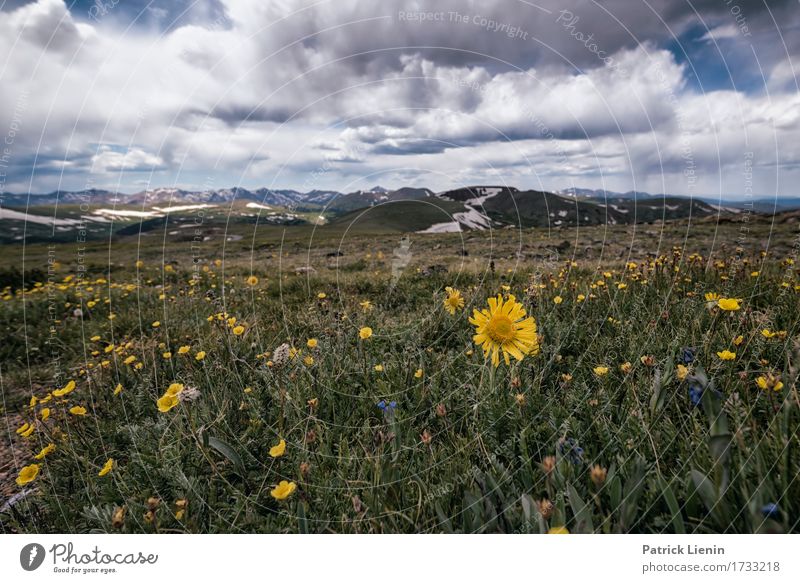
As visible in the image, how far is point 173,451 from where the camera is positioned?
2.69m

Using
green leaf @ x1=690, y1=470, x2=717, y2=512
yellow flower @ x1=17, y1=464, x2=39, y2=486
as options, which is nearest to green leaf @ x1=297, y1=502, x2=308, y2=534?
green leaf @ x1=690, y1=470, x2=717, y2=512

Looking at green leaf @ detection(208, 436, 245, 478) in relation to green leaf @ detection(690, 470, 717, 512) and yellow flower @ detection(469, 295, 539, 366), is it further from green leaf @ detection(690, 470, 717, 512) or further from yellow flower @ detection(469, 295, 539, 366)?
green leaf @ detection(690, 470, 717, 512)

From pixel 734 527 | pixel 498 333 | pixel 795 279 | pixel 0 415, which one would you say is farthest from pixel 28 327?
pixel 795 279

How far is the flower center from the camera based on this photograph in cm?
273

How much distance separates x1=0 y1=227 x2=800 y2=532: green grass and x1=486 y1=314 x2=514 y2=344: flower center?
32 centimetres

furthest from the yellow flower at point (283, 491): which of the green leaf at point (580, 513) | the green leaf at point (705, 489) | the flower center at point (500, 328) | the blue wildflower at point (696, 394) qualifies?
the blue wildflower at point (696, 394)

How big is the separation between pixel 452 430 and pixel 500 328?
794mm
